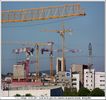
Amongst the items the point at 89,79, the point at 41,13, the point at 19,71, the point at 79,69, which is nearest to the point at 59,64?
the point at 79,69

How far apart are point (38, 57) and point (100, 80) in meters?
1.00

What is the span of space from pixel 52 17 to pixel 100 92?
4.39 feet

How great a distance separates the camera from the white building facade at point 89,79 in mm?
8648

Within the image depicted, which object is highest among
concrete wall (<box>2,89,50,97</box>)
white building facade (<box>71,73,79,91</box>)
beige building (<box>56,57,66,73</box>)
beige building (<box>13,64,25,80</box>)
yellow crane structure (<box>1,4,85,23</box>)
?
yellow crane structure (<box>1,4,85,23</box>)

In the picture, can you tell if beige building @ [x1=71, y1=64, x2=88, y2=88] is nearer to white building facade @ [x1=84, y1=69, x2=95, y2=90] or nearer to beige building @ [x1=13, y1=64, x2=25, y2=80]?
white building facade @ [x1=84, y1=69, x2=95, y2=90]

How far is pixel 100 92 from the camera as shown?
836cm

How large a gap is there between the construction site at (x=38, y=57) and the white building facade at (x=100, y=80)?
0.17m

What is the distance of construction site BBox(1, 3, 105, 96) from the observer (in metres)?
8.54

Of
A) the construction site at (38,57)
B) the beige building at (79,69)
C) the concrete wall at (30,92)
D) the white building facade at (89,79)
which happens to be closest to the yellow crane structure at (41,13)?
the construction site at (38,57)

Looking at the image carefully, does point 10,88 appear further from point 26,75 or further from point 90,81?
point 90,81

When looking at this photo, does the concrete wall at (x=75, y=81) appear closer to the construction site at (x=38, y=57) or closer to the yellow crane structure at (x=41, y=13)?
the construction site at (x=38, y=57)

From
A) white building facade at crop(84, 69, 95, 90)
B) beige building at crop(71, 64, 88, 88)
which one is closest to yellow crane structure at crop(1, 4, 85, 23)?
beige building at crop(71, 64, 88, 88)

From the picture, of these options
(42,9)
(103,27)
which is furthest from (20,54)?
(103,27)

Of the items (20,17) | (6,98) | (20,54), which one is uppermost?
(20,17)
